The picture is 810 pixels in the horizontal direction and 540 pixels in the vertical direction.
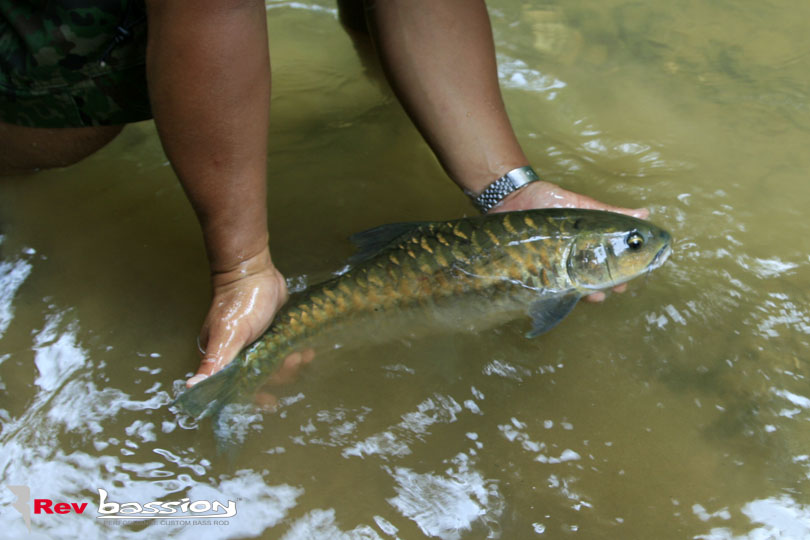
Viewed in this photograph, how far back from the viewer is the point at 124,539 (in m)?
1.74

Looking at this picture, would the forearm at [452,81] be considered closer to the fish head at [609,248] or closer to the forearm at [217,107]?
the fish head at [609,248]

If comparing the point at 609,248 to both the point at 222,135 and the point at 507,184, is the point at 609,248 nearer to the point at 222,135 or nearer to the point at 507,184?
the point at 507,184

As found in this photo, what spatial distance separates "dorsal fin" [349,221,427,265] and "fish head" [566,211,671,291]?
0.47 meters

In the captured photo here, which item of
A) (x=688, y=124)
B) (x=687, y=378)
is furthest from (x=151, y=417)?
(x=688, y=124)

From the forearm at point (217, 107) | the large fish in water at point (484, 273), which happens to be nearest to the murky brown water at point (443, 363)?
the large fish in water at point (484, 273)

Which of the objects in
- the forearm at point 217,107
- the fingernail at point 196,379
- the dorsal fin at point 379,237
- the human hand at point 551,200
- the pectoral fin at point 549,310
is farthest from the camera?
the human hand at point 551,200

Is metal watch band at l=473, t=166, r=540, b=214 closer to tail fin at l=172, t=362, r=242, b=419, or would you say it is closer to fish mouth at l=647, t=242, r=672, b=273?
fish mouth at l=647, t=242, r=672, b=273

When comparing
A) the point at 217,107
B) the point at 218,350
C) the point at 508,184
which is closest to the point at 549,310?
the point at 508,184

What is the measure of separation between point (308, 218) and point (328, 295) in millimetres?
699

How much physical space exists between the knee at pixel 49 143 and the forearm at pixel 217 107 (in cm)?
66

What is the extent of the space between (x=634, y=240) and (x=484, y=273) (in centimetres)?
44

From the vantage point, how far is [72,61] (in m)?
2.13

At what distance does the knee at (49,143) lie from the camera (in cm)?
239

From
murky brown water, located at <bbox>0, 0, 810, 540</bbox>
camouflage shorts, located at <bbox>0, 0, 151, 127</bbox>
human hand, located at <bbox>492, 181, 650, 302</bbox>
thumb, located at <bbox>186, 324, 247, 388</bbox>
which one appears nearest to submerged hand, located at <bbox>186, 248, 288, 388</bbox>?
thumb, located at <bbox>186, 324, 247, 388</bbox>
